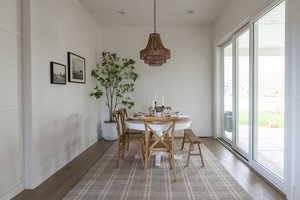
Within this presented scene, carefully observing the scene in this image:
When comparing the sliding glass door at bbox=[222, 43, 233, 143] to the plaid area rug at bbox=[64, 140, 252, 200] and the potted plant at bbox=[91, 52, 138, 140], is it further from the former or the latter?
the potted plant at bbox=[91, 52, 138, 140]

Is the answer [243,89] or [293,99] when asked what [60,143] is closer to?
[293,99]

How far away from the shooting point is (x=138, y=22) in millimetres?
5387

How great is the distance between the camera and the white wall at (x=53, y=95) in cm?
259

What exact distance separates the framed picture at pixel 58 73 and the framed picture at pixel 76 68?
0.24 metres

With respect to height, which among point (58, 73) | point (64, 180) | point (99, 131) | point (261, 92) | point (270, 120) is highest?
point (58, 73)

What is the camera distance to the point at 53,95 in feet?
10.1

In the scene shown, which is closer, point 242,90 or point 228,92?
point 242,90

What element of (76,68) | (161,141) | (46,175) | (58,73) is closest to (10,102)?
(58,73)

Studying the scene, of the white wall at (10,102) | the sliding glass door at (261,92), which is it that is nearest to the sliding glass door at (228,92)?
the sliding glass door at (261,92)

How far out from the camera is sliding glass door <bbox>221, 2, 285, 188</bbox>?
267 centimetres

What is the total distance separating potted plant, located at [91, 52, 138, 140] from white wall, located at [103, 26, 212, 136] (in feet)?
0.87

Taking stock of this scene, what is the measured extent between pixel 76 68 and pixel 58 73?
2.45 ft

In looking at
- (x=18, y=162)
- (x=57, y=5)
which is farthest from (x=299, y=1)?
(x=18, y=162)

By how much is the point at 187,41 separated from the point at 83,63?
295 cm
